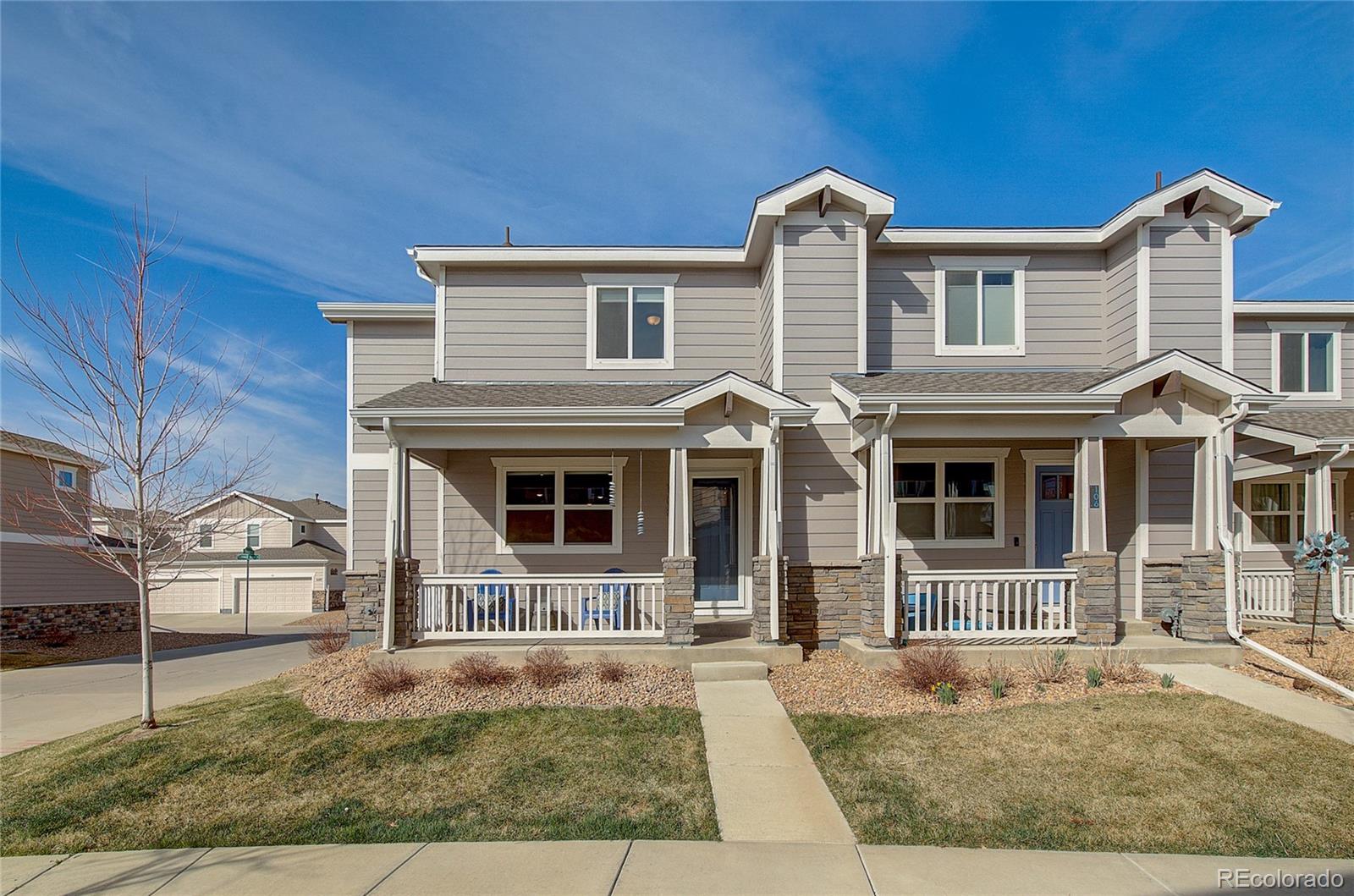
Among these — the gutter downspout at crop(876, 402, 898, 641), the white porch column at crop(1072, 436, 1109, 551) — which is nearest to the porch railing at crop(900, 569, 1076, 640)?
the gutter downspout at crop(876, 402, 898, 641)

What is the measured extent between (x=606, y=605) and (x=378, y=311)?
20.8 ft

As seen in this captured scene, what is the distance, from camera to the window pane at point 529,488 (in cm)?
1180

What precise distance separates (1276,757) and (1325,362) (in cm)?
1155

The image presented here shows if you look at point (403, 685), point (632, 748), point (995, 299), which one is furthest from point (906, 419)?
point (403, 685)

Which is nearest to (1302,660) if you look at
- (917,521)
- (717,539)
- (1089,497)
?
(1089,497)

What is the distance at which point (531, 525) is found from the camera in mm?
11773

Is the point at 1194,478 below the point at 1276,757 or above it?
above

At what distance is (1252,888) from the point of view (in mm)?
4066

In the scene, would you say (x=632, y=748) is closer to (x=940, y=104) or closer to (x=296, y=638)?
(x=940, y=104)

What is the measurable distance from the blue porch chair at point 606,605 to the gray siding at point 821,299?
390 centimetres

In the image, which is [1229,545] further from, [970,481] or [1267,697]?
[970,481]

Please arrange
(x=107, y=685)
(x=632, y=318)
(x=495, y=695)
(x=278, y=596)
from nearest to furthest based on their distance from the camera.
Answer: (x=495, y=695) → (x=107, y=685) → (x=632, y=318) → (x=278, y=596)

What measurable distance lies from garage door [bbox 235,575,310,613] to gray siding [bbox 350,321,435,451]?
22185 mm

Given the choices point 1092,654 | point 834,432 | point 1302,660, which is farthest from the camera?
point 834,432
